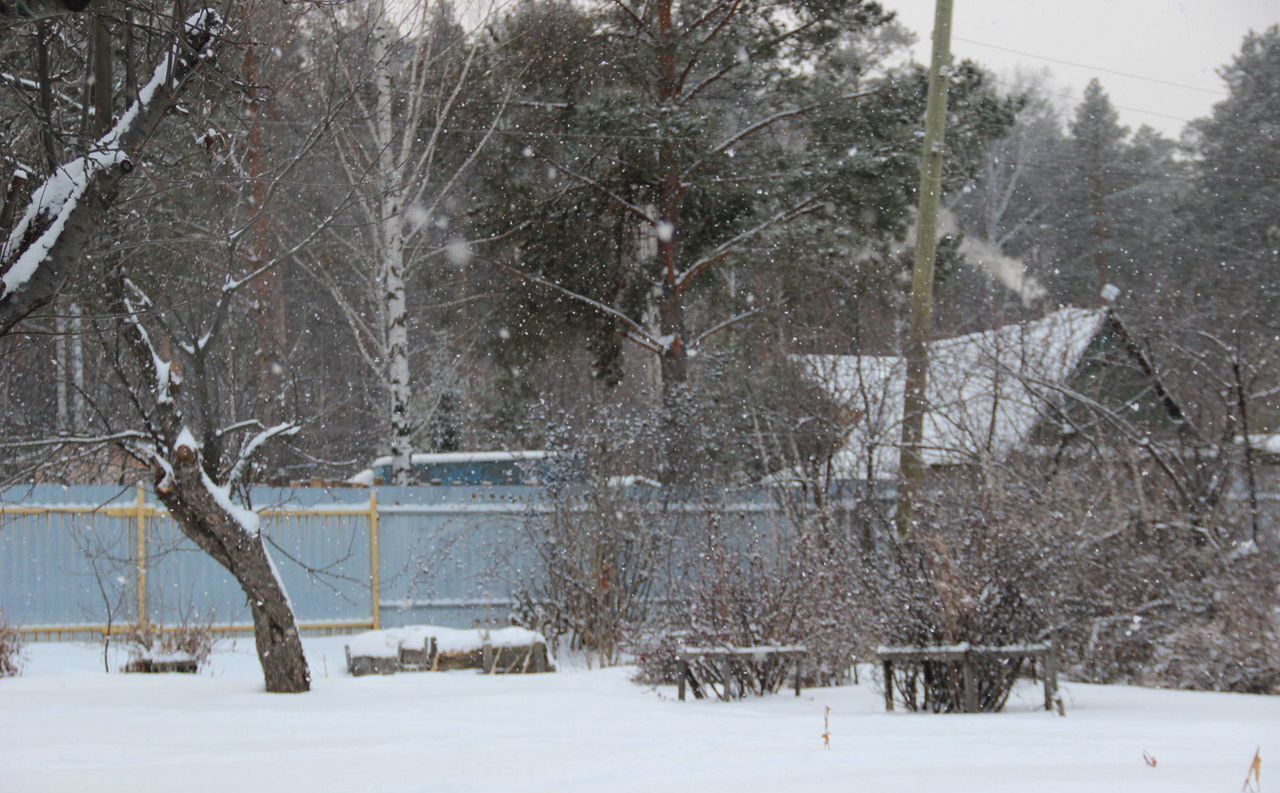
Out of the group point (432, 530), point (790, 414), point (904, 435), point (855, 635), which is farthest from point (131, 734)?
point (790, 414)

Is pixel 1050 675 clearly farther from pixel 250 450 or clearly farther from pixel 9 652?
pixel 9 652

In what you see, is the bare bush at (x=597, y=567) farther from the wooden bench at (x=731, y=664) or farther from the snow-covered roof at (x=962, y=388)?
the wooden bench at (x=731, y=664)

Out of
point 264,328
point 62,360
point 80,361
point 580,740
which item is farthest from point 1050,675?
point 80,361

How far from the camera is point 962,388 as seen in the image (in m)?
14.0

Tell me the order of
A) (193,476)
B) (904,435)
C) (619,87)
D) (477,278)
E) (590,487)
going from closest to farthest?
1. (193,476)
2. (904,435)
3. (590,487)
4. (619,87)
5. (477,278)

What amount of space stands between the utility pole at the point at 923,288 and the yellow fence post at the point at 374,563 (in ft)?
20.1

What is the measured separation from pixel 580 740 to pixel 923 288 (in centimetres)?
575

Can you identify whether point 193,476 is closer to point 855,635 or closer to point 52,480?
point 855,635

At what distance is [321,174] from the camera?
17234mm

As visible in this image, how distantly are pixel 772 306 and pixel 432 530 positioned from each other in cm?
615

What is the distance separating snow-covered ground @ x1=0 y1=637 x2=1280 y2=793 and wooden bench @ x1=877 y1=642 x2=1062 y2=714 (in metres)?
0.22

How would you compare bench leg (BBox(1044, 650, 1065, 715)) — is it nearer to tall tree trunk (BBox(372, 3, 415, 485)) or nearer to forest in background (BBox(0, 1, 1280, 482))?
forest in background (BBox(0, 1, 1280, 482))

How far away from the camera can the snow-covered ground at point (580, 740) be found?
5426mm

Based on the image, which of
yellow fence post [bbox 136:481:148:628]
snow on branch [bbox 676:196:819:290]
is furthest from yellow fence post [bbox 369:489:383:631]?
snow on branch [bbox 676:196:819:290]
